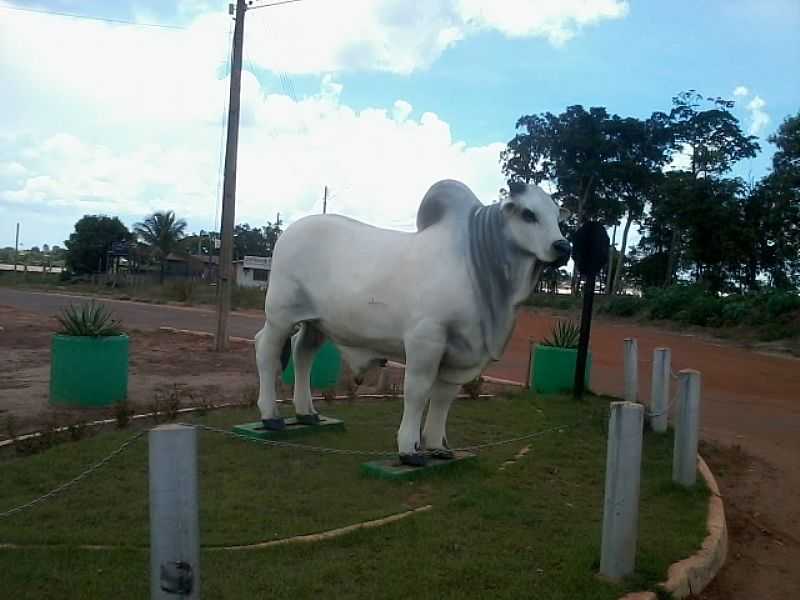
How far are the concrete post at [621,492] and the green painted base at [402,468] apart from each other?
1770 millimetres

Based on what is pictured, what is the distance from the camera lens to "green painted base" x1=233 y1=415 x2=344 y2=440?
619cm

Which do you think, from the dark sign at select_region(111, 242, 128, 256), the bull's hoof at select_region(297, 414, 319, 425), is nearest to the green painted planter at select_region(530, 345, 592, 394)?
the bull's hoof at select_region(297, 414, 319, 425)

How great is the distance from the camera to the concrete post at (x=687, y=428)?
17.7 feet

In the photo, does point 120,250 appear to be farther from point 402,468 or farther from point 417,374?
point 417,374

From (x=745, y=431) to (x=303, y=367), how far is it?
502 centimetres

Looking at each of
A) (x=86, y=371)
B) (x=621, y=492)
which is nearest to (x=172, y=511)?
(x=621, y=492)

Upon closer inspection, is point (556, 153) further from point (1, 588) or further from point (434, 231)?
point (1, 588)

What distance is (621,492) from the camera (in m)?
3.69

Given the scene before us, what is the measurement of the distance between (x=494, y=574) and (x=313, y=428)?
3133 millimetres

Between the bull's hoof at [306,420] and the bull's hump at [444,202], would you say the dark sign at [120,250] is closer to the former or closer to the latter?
the bull's hoof at [306,420]

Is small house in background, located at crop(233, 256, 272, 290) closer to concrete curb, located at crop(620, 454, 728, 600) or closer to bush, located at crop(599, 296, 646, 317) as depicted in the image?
bush, located at crop(599, 296, 646, 317)

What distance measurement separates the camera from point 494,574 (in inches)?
143

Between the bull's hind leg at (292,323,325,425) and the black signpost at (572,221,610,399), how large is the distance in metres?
3.42

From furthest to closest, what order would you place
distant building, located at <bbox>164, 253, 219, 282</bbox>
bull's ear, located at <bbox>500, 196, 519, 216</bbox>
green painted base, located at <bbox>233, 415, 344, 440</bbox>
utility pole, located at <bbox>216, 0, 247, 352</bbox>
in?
distant building, located at <bbox>164, 253, 219, 282</bbox> < utility pole, located at <bbox>216, 0, 247, 352</bbox> < green painted base, located at <bbox>233, 415, 344, 440</bbox> < bull's ear, located at <bbox>500, 196, 519, 216</bbox>
